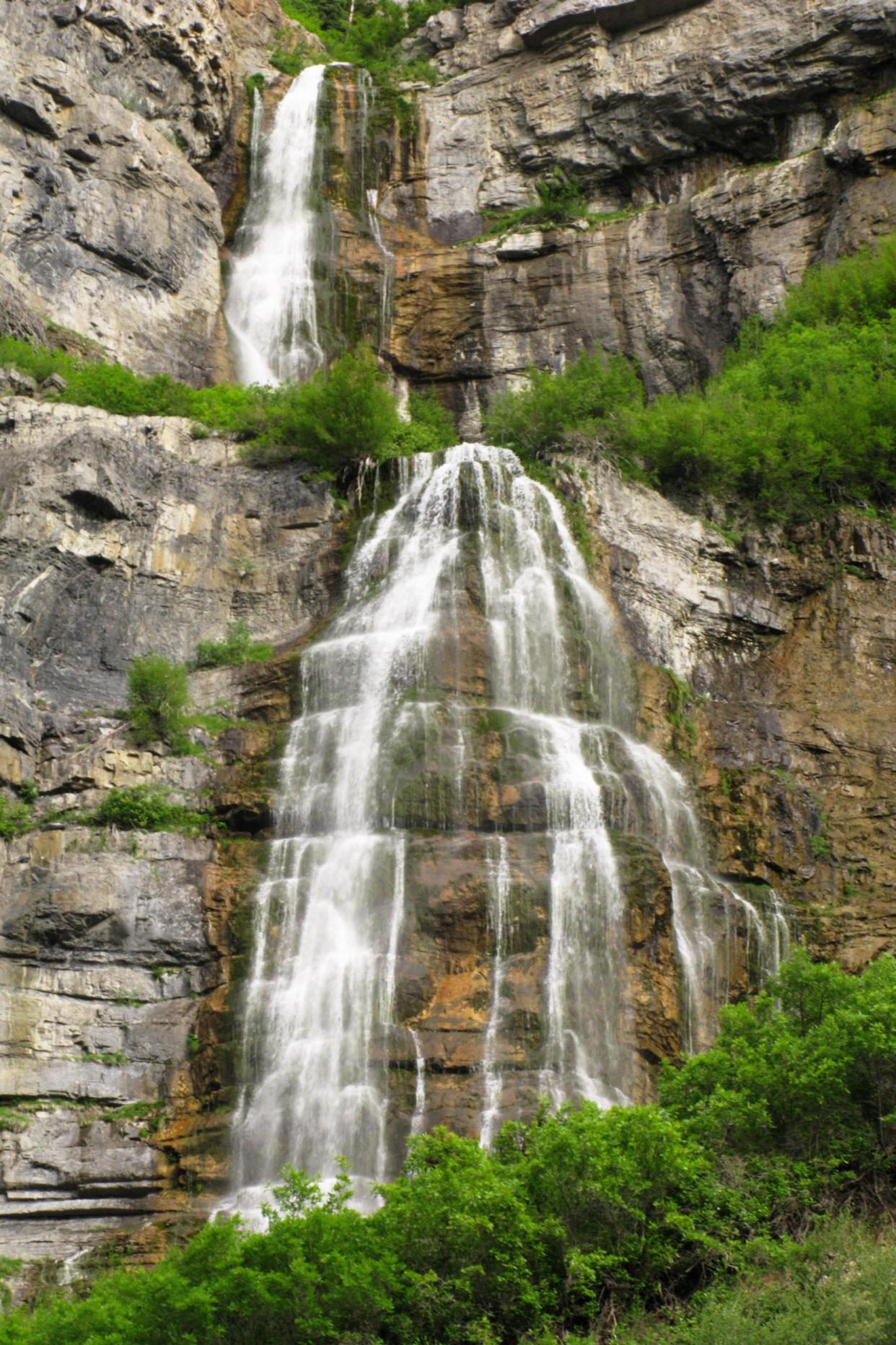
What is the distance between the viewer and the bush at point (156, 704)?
26594 millimetres

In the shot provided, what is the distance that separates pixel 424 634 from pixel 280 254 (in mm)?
20543

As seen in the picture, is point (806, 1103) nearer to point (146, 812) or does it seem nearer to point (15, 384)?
point (146, 812)

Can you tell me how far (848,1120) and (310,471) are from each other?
2040 cm

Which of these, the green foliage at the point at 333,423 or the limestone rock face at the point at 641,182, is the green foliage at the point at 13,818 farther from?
the limestone rock face at the point at 641,182

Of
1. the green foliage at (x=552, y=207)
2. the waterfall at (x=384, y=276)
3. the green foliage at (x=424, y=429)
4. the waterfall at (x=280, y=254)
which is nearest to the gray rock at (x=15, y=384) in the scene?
the waterfall at (x=280, y=254)

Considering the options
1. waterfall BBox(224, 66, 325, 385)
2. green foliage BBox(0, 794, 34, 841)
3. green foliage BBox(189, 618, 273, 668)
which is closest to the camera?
green foliage BBox(0, 794, 34, 841)

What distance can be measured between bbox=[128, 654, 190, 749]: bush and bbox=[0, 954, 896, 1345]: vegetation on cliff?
11892 millimetres

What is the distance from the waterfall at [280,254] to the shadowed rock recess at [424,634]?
0.67 meters

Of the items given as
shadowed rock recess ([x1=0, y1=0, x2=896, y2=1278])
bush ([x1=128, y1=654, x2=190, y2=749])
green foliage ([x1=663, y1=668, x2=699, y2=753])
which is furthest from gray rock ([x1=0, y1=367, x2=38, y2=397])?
green foliage ([x1=663, y1=668, x2=699, y2=753])

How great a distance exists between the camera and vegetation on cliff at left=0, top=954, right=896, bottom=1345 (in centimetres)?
1440

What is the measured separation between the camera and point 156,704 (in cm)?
2675

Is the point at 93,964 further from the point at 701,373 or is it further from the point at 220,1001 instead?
the point at 701,373

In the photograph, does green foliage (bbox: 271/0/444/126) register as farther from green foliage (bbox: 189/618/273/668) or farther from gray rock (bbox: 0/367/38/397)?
green foliage (bbox: 189/618/273/668)

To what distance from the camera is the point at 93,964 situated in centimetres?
2316
